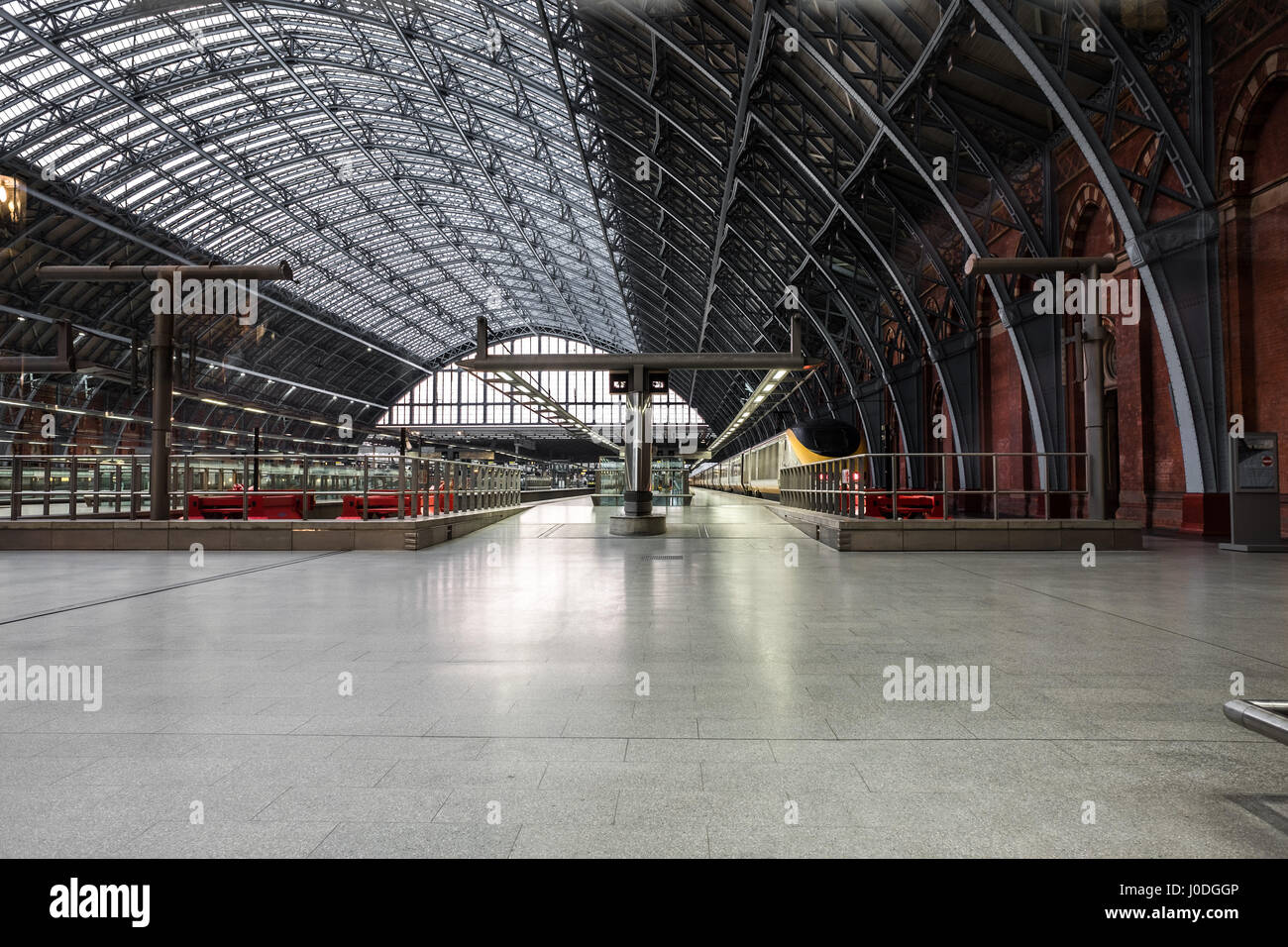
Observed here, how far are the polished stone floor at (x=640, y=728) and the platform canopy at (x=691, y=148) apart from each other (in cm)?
Answer: 1091

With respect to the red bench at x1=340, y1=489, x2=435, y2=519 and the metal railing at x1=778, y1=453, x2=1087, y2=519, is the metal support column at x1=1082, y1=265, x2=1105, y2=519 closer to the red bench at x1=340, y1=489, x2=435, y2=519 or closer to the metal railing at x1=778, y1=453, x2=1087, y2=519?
the metal railing at x1=778, y1=453, x2=1087, y2=519

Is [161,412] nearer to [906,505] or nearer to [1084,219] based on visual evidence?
[906,505]

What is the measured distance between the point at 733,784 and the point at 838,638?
2.93 meters

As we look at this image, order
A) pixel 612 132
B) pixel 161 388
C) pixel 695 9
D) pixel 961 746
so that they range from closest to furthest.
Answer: pixel 961 746, pixel 161 388, pixel 695 9, pixel 612 132

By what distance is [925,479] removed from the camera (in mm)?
27000

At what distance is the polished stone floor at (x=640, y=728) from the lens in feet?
8.02

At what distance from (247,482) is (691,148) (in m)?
20.5

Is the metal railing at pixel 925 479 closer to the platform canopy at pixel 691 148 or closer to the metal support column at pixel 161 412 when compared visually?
the platform canopy at pixel 691 148

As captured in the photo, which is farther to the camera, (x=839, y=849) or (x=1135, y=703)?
(x=1135, y=703)

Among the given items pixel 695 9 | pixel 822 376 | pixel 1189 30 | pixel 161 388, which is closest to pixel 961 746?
pixel 161 388

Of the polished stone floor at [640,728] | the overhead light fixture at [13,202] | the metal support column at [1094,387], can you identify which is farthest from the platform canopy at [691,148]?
the polished stone floor at [640,728]
